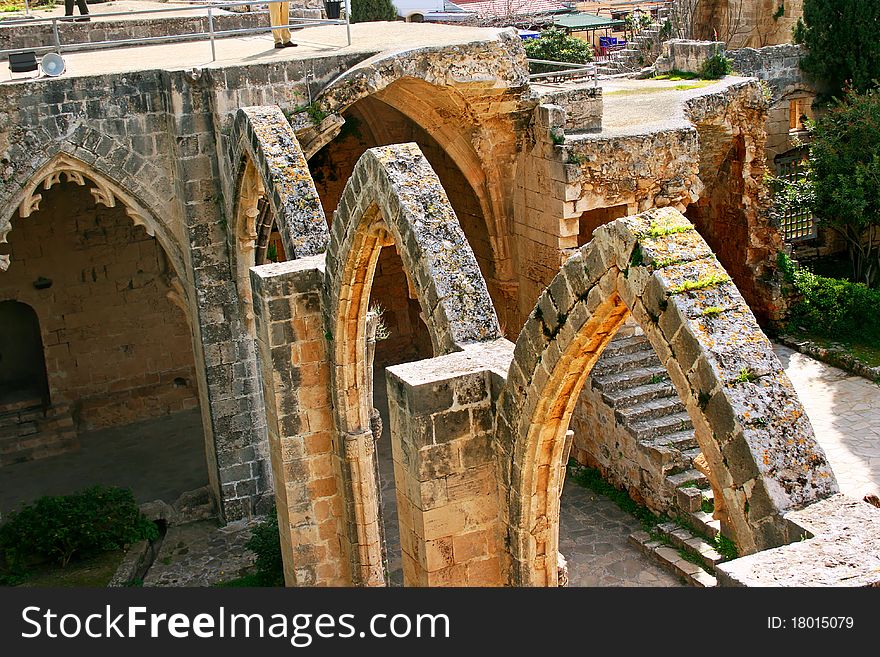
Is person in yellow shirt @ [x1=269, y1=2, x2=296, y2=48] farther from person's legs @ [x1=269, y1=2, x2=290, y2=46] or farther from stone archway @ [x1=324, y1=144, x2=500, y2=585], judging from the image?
stone archway @ [x1=324, y1=144, x2=500, y2=585]

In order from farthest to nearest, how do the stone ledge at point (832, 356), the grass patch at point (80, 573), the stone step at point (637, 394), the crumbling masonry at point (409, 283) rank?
1. the stone ledge at point (832, 356)
2. the stone step at point (637, 394)
3. the grass patch at point (80, 573)
4. the crumbling masonry at point (409, 283)

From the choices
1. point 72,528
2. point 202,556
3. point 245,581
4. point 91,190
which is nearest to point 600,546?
point 245,581

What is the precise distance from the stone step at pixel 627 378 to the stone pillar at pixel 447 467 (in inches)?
237

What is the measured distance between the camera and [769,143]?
19.8m

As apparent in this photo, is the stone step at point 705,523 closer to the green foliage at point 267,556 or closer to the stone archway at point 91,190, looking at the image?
the green foliage at point 267,556

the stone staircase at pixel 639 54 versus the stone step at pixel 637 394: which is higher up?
the stone staircase at pixel 639 54

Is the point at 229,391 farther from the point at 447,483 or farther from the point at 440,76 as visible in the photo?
the point at 447,483

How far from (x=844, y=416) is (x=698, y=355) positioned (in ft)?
30.9

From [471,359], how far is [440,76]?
21.4 feet

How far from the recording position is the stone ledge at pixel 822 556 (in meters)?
4.54

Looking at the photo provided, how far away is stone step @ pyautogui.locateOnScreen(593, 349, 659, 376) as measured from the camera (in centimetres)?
1336

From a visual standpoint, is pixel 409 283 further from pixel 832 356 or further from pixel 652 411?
pixel 832 356

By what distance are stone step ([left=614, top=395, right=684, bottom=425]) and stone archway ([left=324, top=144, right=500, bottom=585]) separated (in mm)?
3928

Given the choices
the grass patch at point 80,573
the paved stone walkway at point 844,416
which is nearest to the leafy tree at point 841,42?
the paved stone walkway at point 844,416
